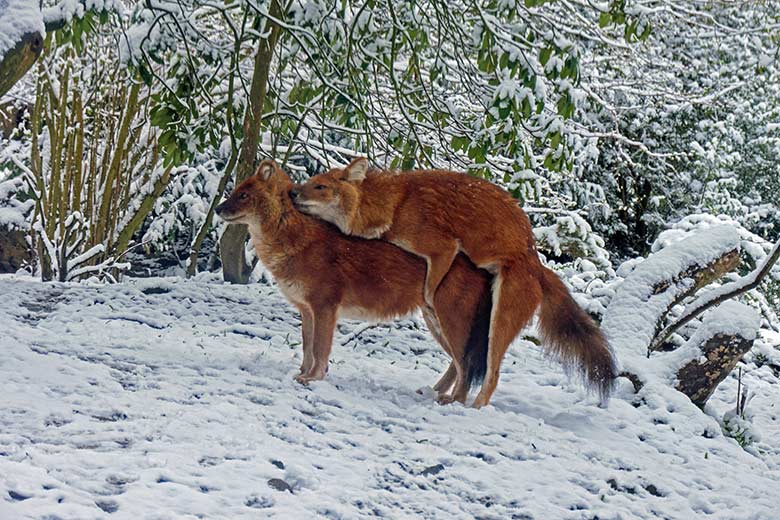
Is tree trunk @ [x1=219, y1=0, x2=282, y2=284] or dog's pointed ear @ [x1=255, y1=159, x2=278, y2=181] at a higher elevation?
tree trunk @ [x1=219, y1=0, x2=282, y2=284]

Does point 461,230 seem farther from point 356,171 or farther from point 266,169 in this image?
point 266,169

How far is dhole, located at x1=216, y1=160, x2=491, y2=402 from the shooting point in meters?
5.82

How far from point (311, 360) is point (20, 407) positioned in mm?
A: 2034

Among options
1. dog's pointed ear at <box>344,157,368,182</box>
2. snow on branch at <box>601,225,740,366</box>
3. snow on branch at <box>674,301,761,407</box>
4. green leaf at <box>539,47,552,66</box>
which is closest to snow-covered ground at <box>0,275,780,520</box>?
snow on branch at <box>674,301,761,407</box>

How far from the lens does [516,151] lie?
7551 millimetres

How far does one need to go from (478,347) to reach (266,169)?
179 centimetres

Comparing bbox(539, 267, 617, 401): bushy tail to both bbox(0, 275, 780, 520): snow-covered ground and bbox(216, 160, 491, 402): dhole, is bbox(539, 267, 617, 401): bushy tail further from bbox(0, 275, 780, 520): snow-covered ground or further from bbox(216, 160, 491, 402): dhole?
bbox(216, 160, 491, 402): dhole

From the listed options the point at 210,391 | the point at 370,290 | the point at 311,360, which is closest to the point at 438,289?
the point at 370,290

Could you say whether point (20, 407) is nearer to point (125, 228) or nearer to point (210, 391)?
point (210, 391)

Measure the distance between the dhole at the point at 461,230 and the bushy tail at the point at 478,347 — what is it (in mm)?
97

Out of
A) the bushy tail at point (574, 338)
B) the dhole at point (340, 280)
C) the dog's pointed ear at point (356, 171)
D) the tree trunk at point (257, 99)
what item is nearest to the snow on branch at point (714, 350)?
the bushy tail at point (574, 338)

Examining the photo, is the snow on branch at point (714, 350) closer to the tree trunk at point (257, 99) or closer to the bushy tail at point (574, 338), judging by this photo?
the bushy tail at point (574, 338)

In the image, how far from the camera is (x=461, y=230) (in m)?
5.73

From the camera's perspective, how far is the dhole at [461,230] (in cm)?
573
